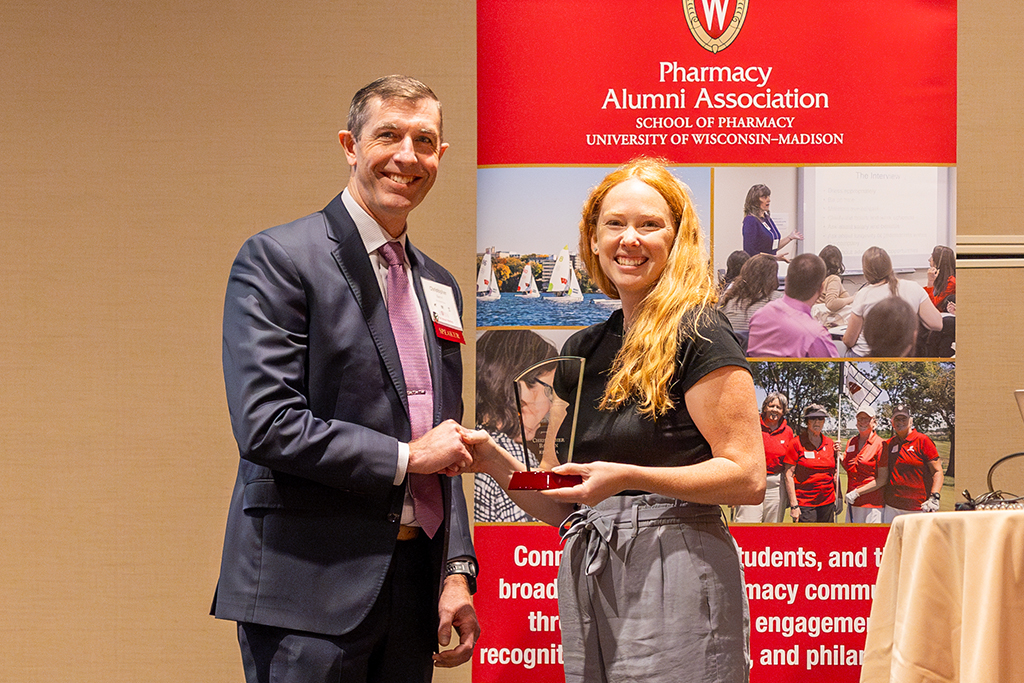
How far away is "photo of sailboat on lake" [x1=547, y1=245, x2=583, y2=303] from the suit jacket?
1.42m

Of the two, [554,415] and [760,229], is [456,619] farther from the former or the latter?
[760,229]

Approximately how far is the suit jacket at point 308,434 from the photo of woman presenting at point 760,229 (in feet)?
5.75

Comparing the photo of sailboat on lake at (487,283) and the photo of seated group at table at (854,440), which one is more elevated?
the photo of sailboat on lake at (487,283)

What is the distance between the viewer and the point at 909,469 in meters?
3.11

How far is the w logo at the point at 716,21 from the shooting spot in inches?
126

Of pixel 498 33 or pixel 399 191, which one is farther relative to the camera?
pixel 498 33

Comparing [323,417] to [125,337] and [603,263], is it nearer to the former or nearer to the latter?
[603,263]

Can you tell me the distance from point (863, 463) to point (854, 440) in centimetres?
8

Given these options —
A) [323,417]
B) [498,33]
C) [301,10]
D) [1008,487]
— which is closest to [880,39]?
[498,33]

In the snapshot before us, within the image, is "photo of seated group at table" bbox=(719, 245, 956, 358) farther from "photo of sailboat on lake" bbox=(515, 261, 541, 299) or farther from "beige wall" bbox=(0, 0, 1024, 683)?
"photo of sailboat on lake" bbox=(515, 261, 541, 299)

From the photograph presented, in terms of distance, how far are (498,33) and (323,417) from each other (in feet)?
6.44

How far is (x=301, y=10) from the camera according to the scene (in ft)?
11.3

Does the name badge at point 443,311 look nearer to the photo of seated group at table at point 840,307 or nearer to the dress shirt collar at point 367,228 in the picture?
the dress shirt collar at point 367,228

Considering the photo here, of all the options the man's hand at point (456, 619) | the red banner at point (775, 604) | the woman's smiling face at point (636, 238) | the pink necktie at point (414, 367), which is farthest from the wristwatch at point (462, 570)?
the red banner at point (775, 604)
